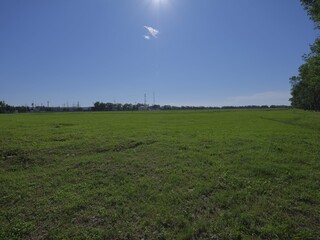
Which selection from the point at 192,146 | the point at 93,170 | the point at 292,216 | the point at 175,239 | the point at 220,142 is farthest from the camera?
the point at 220,142

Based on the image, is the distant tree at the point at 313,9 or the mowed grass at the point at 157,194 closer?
the mowed grass at the point at 157,194

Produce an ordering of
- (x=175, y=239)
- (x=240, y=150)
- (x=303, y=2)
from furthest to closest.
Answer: (x=303, y=2)
(x=240, y=150)
(x=175, y=239)

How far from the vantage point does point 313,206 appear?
776 cm

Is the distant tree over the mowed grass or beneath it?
over

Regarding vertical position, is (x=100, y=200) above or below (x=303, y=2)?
below

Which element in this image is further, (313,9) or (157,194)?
(313,9)

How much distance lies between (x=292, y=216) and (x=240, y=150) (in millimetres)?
8019

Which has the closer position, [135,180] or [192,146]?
[135,180]

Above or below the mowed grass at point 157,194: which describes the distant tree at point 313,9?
above

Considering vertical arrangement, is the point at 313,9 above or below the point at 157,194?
above

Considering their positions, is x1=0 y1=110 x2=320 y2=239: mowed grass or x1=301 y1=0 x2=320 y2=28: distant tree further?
x1=301 y1=0 x2=320 y2=28: distant tree

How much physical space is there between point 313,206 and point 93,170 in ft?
27.2

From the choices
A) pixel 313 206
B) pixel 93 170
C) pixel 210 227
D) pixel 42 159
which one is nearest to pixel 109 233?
pixel 210 227

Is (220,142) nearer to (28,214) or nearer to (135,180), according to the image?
(135,180)
